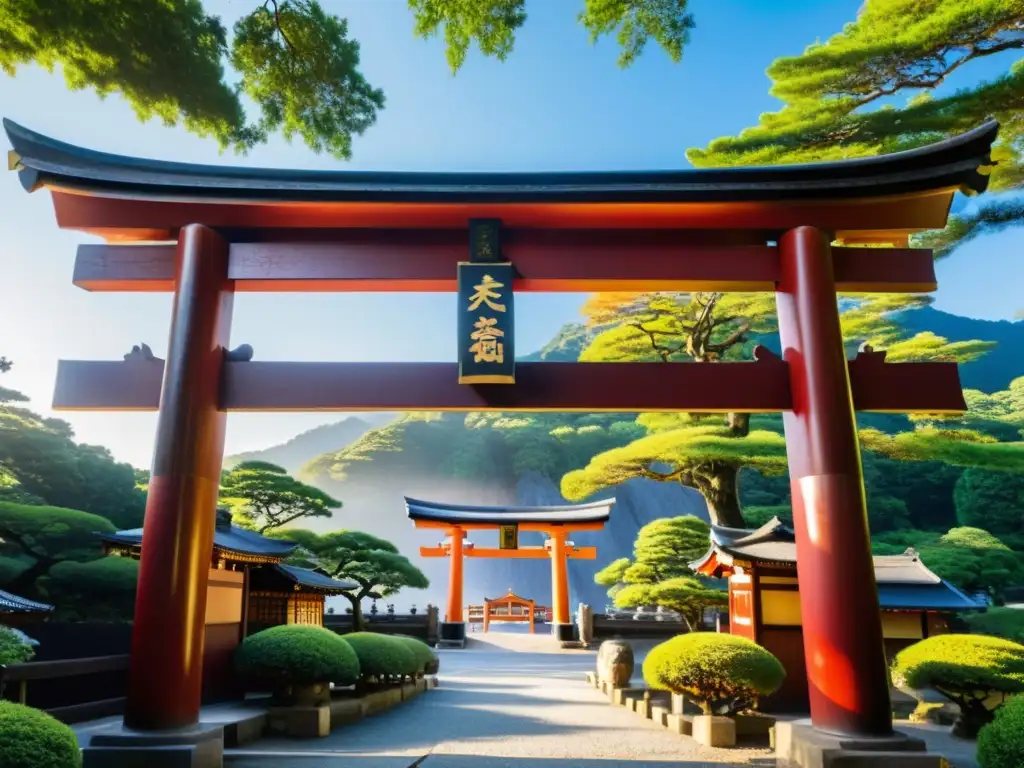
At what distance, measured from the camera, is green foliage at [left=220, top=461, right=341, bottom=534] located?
80.3 ft

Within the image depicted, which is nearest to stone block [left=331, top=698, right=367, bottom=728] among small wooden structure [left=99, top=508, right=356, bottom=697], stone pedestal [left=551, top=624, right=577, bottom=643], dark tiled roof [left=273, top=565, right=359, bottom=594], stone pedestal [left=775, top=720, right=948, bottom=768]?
small wooden structure [left=99, top=508, right=356, bottom=697]

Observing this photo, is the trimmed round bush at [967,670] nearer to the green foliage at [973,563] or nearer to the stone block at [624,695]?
the stone block at [624,695]

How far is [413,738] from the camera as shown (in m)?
8.72

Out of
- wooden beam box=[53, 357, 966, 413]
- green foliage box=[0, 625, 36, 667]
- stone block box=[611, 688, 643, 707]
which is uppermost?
wooden beam box=[53, 357, 966, 413]

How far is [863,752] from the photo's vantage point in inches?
224

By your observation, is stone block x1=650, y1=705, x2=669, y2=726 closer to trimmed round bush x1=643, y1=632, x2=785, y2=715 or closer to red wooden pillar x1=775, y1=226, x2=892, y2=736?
trimmed round bush x1=643, y1=632, x2=785, y2=715

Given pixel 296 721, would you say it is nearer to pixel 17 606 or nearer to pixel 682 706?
pixel 17 606

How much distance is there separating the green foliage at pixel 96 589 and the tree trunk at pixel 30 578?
2109mm

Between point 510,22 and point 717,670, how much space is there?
728 cm

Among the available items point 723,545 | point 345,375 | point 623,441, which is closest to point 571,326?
point 623,441

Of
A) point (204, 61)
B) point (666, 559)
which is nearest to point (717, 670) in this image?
point (204, 61)

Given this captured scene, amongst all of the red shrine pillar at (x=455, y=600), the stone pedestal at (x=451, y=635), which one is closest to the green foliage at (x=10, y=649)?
the red shrine pillar at (x=455, y=600)

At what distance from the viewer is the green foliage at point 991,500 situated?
1281 inches

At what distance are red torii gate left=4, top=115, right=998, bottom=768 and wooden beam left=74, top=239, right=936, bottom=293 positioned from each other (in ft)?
0.07
